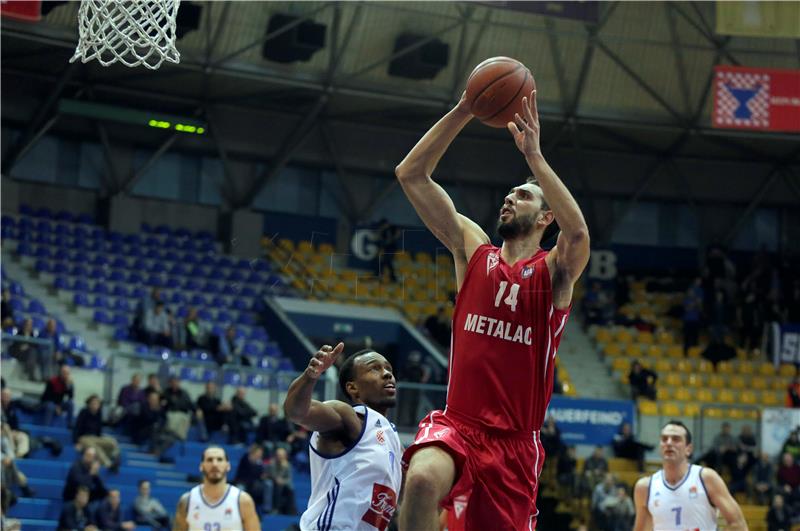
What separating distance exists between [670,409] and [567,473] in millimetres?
3767

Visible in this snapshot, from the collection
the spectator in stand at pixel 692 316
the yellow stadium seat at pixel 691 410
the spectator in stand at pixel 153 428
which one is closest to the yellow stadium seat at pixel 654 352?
the spectator in stand at pixel 692 316

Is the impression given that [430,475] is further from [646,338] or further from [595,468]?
[646,338]

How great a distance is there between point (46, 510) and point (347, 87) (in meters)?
11.2

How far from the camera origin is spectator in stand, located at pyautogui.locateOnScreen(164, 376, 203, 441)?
53.9ft

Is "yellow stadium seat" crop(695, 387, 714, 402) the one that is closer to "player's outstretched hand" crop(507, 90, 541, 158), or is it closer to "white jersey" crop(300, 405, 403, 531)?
"white jersey" crop(300, 405, 403, 531)

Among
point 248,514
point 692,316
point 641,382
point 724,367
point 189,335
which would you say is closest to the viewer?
point 248,514

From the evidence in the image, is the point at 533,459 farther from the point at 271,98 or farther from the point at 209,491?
the point at 271,98

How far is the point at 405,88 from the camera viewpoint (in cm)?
2422

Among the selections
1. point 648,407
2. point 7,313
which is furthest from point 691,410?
point 7,313

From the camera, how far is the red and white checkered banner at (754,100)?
20562 millimetres

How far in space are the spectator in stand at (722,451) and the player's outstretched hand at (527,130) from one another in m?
14.2

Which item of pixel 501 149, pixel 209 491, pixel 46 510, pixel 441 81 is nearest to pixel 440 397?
pixel 46 510

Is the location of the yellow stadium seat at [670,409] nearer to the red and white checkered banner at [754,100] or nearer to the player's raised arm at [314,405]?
the red and white checkered banner at [754,100]

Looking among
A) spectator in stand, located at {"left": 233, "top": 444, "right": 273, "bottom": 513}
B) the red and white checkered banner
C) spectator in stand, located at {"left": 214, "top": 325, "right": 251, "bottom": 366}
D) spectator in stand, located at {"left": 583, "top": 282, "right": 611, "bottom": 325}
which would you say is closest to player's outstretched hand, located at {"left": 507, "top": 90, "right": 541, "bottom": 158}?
spectator in stand, located at {"left": 233, "top": 444, "right": 273, "bottom": 513}
